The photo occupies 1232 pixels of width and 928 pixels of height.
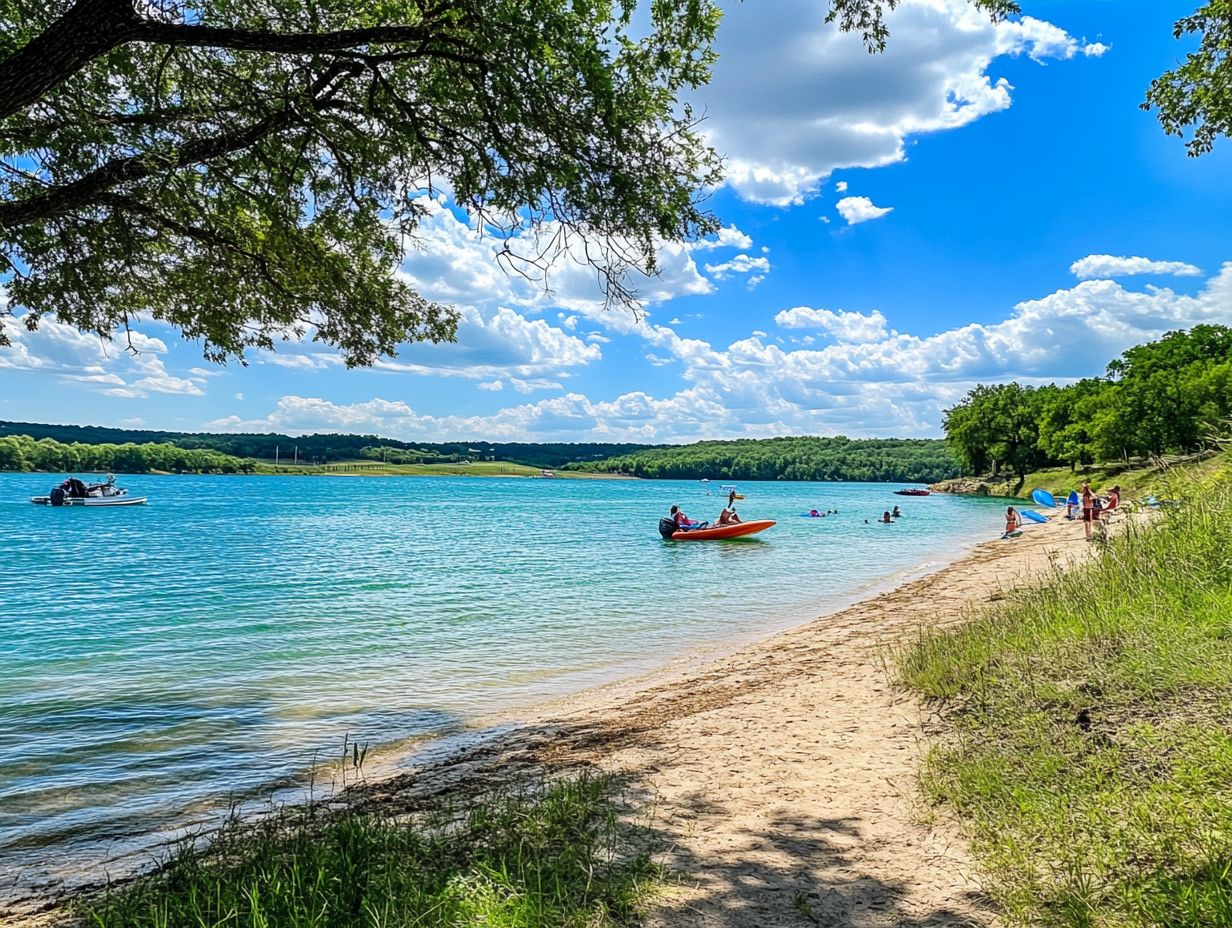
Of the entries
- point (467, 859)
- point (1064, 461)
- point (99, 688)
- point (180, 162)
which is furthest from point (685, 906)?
point (1064, 461)

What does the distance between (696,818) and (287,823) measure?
2.81m

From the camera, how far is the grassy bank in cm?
331

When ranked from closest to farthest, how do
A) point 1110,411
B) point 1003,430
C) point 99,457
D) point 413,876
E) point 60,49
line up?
point 413,876 < point 60,49 < point 1110,411 < point 1003,430 < point 99,457

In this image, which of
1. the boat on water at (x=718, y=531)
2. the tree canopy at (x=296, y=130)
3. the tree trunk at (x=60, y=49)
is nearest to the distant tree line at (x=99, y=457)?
the boat on water at (x=718, y=531)

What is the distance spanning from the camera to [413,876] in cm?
370

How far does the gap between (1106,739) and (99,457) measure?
514 feet

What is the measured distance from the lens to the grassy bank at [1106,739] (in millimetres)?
3307

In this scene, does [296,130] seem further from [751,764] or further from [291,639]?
[291,639]

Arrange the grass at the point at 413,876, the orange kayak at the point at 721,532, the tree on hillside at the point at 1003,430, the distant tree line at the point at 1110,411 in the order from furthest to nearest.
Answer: the tree on hillside at the point at 1003,430
the distant tree line at the point at 1110,411
the orange kayak at the point at 721,532
the grass at the point at 413,876

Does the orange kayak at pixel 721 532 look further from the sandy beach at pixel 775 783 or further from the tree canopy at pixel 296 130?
the tree canopy at pixel 296 130

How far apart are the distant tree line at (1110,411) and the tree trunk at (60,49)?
142 ft

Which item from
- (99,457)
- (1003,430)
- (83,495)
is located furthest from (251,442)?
(1003,430)

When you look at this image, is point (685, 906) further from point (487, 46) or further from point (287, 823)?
point (487, 46)

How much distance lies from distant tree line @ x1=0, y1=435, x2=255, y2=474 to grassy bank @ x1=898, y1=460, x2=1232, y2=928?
154120mm
